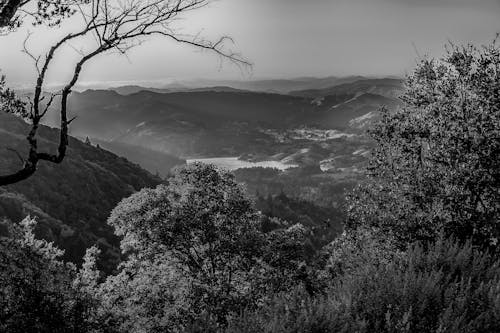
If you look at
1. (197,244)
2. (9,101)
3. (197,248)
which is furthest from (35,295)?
(197,248)

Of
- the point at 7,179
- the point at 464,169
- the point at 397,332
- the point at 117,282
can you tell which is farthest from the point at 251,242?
the point at 397,332

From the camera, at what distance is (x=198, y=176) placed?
2756 cm

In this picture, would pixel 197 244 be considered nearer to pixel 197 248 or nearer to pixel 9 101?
pixel 197 248

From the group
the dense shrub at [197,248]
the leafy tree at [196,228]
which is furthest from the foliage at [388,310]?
the leafy tree at [196,228]

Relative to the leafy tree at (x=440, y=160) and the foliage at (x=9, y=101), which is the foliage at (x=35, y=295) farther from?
the leafy tree at (x=440, y=160)

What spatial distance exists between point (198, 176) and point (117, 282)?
749 centimetres

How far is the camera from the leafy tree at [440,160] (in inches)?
755

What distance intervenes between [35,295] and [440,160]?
17108mm

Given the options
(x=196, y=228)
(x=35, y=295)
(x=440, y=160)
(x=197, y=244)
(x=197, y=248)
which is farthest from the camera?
(x=197, y=248)

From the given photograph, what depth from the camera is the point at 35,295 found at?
539 inches

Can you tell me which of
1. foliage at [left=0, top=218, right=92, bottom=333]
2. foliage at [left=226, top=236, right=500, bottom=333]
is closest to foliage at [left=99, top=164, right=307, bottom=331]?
foliage at [left=0, top=218, right=92, bottom=333]

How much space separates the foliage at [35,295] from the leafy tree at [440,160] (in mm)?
13200

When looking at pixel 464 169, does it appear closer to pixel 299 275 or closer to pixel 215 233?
pixel 299 275

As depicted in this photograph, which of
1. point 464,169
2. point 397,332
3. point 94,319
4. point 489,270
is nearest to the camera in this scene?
point 397,332
